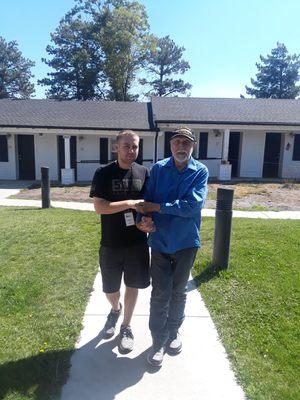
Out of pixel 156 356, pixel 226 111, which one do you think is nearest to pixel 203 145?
pixel 226 111

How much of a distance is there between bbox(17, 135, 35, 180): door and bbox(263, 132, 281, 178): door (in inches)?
419

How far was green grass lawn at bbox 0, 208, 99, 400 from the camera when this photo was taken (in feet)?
9.46

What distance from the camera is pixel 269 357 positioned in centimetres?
319

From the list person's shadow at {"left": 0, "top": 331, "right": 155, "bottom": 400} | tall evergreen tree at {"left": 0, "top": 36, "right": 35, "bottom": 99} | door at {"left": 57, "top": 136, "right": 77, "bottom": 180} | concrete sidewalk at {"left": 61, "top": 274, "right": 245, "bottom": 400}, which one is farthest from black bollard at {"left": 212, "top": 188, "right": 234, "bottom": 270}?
tall evergreen tree at {"left": 0, "top": 36, "right": 35, "bottom": 99}

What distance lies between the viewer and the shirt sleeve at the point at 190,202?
2855 millimetres

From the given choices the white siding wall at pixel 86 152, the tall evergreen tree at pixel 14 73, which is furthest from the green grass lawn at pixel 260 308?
the tall evergreen tree at pixel 14 73

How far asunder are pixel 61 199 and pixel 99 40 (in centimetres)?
2703

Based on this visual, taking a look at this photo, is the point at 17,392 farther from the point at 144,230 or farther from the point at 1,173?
the point at 1,173

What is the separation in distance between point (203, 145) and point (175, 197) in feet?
48.4

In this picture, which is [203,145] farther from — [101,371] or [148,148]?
[101,371]

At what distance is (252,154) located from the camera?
1772 cm

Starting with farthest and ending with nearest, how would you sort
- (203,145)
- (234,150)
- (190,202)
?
(234,150), (203,145), (190,202)

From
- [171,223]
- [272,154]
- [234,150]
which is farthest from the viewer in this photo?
[234,150]

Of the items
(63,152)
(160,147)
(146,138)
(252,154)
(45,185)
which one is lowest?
(45,185)
